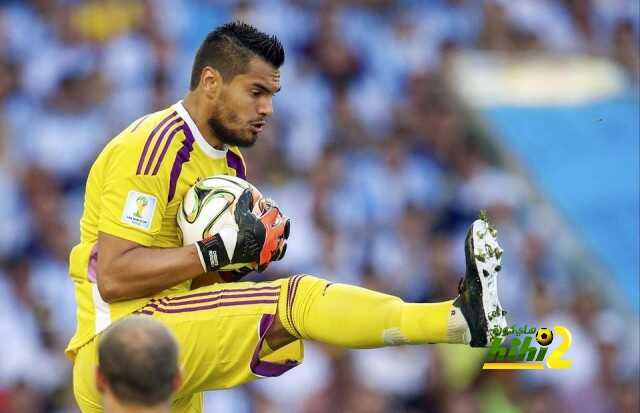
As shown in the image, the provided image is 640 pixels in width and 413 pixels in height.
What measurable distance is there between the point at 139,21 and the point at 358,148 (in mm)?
2292

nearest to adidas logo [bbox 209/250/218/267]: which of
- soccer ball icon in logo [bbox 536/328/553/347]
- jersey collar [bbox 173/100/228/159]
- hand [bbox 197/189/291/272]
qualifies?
hand [bbox 197/189/291/272]

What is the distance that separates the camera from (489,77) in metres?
13.3

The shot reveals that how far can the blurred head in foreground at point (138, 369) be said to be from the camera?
14.9 ft

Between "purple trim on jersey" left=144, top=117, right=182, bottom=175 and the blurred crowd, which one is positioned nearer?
"purple trim on jersey" left=144, top=117, right=182, bottom=175

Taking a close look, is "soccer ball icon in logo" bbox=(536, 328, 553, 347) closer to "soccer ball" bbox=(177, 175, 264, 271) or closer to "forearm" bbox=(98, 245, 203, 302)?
"soccer ball" bbox=(177, 175, 264, 271)

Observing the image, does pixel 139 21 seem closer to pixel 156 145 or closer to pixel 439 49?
pixel 439 49

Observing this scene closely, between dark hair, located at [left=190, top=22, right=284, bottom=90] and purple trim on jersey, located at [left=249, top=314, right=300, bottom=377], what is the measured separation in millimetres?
1258

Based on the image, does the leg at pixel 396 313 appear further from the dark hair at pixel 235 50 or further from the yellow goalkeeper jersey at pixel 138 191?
the dark hair at pixel 235 50

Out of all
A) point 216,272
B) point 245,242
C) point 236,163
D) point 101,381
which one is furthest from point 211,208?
point 101,381

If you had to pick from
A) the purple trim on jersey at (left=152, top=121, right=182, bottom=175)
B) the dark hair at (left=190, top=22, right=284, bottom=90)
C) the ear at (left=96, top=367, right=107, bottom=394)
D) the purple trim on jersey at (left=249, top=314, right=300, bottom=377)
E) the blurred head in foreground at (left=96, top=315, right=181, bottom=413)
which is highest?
the dark hair at (left=190, top=22, right=284, bottom=90)

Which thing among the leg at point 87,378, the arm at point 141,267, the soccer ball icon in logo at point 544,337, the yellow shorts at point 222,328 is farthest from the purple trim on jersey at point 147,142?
the soccer ball icon in logo at point 544,337

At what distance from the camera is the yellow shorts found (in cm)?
629

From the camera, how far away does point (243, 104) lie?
21.8 ft

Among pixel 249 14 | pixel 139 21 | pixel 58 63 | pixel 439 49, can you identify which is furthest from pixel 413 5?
pixel 58 63
